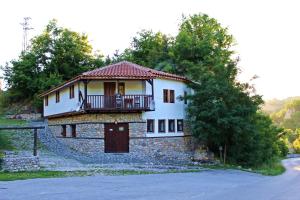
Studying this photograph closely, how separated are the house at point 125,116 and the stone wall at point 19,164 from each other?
7.89m

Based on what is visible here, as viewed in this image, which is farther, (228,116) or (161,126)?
(161,126)

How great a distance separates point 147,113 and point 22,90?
2507cm

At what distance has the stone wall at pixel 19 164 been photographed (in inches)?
909

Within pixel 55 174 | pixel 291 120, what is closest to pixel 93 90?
pixel 55 174

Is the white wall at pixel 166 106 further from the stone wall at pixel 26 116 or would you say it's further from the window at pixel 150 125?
the stone wall at pixel 26 116

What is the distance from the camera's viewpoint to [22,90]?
52.9 m

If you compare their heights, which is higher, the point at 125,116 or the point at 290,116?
the point at 290,116

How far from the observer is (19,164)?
23.3 metres

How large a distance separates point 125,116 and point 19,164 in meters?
11.3

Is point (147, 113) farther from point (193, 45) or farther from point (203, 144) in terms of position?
point (193, 45)

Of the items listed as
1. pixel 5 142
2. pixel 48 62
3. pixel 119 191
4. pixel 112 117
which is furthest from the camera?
pixel 48 62

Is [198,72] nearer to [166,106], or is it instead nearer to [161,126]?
[166,106]

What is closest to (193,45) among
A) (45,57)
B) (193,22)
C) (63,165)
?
(193,22)

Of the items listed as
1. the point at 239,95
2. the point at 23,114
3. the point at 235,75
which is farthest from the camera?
the point at 23,114
